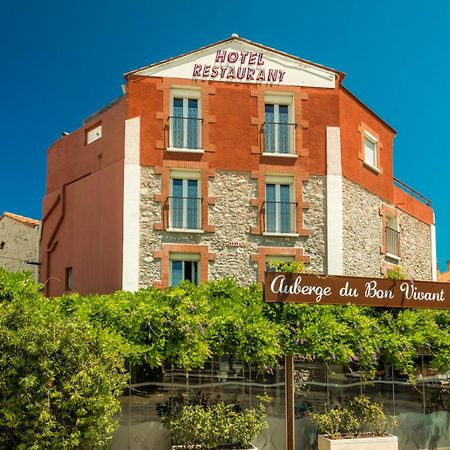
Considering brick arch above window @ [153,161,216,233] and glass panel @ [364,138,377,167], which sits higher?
glass panel @ [364,138,377,167]

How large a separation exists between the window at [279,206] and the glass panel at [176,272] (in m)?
3.25

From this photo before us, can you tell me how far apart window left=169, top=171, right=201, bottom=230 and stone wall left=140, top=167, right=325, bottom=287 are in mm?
356

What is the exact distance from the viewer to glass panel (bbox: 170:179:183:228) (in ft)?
71.3

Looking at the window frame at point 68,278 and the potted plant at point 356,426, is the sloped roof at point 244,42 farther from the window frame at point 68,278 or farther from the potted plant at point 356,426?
the potted plant at point 356,426

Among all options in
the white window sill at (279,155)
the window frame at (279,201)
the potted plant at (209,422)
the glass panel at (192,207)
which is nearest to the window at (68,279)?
the glass panel at (192,207)

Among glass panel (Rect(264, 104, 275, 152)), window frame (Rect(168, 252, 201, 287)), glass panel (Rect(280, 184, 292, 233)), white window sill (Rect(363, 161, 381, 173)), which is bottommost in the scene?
window frame (Rect(168, 252, 201, 287))

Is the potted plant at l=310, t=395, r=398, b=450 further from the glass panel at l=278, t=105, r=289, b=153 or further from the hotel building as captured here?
the glass panel at l=278, t=105, r=289, b=153

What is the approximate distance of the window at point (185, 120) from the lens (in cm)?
2214

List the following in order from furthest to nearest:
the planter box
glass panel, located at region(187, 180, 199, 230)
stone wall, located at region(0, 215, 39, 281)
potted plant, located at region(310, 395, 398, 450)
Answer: stone wall, located at region(0, 215, 39, 281) → glass panel, located at region(187, 180, 199, 230) → potted plant, located at region(310, 395, 398, 450) → the planter box

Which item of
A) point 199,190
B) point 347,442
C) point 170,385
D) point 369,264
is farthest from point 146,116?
point 347,442

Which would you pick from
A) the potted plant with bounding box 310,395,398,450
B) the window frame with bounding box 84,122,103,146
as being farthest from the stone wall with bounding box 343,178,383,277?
the potted plant with bounding box 310,395,398,450

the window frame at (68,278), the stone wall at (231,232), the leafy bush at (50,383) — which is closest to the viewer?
the leafy bush at (50,383)

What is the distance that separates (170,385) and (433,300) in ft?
20.7

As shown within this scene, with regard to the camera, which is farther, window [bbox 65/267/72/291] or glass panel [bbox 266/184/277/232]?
window [bbox 65/267/72/291]
